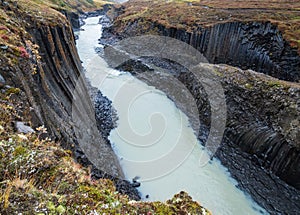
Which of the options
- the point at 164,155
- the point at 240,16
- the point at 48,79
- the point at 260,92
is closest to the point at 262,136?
the point at 260,92

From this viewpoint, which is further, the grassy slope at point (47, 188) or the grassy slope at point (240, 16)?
the grassy slope at point (240, 16)

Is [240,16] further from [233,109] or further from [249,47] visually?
[233,109]

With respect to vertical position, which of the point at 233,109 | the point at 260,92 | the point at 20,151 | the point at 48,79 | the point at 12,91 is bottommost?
the point at 233,109

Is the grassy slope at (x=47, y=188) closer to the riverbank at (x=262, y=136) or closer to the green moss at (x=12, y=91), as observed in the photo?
the green moss at (x=12, y=91)

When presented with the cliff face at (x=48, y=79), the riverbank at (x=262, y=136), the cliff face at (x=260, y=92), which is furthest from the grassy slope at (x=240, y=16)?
the cliff face at (x=48, y=79)

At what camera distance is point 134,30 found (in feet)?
192

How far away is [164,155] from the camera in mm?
19859

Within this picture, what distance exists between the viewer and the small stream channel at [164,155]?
1609 cm

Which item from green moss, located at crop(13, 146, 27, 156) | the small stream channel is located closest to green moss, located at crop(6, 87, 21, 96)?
green moss, located at crop(13, 146, 27, 156)

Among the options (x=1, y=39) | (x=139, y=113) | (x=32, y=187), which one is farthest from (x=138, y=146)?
(x=32, y=187)

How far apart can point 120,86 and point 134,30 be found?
29.5m

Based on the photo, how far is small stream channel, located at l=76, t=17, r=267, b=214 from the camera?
16.1 meters

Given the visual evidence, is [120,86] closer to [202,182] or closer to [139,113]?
[139,113]

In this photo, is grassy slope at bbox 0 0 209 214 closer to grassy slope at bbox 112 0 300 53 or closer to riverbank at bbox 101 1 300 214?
riverbank at bbox 101 1 300 214
